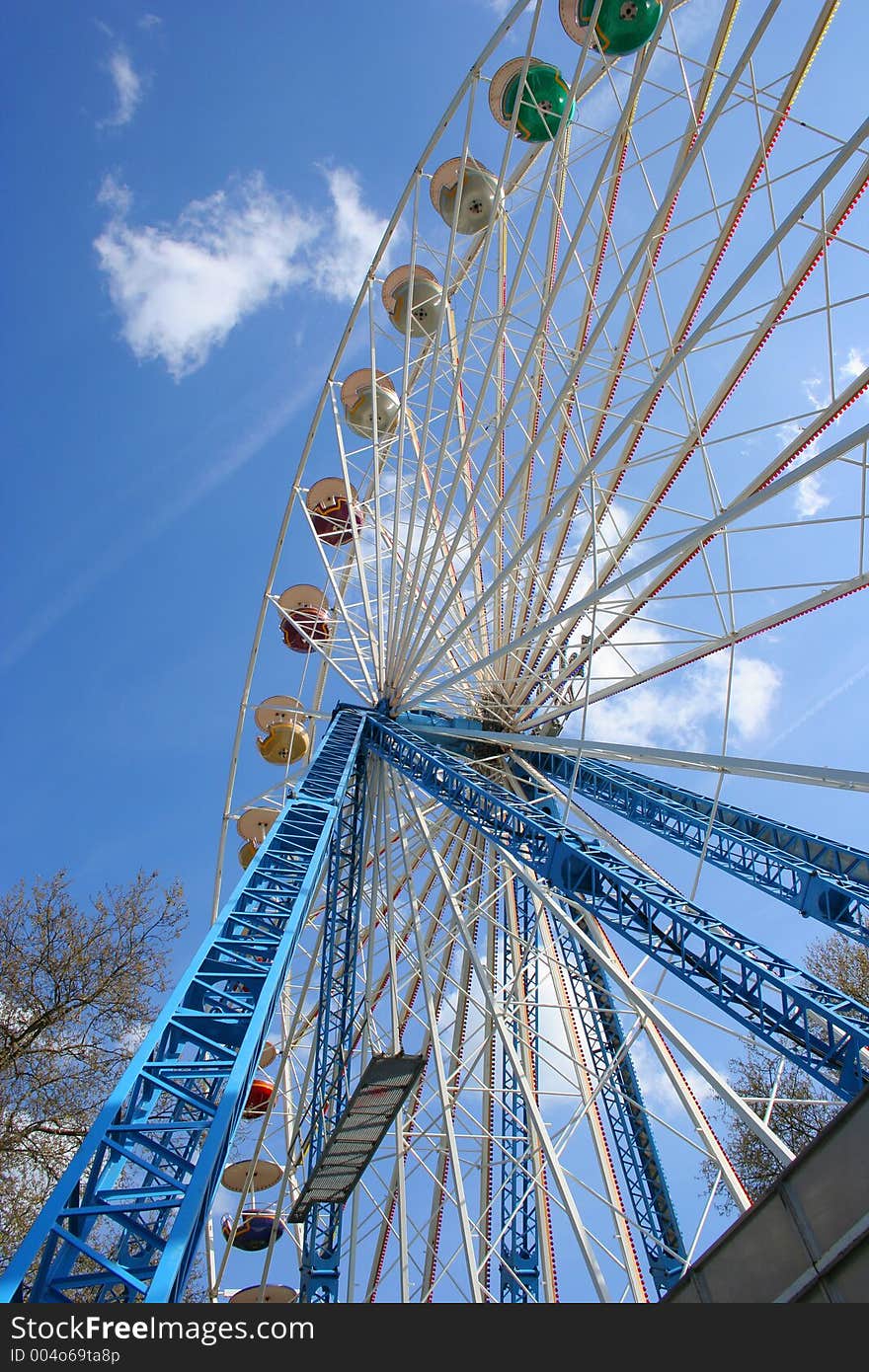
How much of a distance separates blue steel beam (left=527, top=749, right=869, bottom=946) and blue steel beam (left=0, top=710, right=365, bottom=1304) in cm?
466

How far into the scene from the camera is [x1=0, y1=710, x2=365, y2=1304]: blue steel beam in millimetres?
6438

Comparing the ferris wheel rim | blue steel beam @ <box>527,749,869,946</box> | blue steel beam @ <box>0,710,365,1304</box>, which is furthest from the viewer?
blue steel beam @ <box>527,749,869,946</box>

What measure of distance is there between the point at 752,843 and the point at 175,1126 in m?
10.8

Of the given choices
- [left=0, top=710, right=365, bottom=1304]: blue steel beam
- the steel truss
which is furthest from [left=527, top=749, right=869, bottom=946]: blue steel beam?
[left=0, top=710, right=365, bottom=1304]: blue steel beam

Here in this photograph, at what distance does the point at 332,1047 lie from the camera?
16.4 metres

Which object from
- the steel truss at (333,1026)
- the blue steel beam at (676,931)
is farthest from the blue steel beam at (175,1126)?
the blue steel beam at (676,931)

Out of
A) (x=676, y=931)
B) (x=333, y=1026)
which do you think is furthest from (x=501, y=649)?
(x=333, y=1026)

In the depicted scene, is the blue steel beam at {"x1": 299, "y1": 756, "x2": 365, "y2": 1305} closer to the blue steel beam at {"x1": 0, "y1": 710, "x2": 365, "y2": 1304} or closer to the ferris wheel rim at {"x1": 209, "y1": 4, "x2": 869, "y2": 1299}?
the ferris wheel rim at {"x1": 209, "y1": 4, "x2": 869, "y2": 1299}

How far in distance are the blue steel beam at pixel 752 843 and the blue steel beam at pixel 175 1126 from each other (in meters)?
4.66

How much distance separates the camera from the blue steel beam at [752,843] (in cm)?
1322

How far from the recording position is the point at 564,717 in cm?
1997

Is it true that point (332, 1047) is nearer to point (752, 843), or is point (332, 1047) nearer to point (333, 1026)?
point (333, 1026)

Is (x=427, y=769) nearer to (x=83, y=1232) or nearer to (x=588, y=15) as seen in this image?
(x=83, y=1232)

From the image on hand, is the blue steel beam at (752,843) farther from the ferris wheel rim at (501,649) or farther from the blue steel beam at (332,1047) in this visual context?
the blue steel beam at (332,1047)
